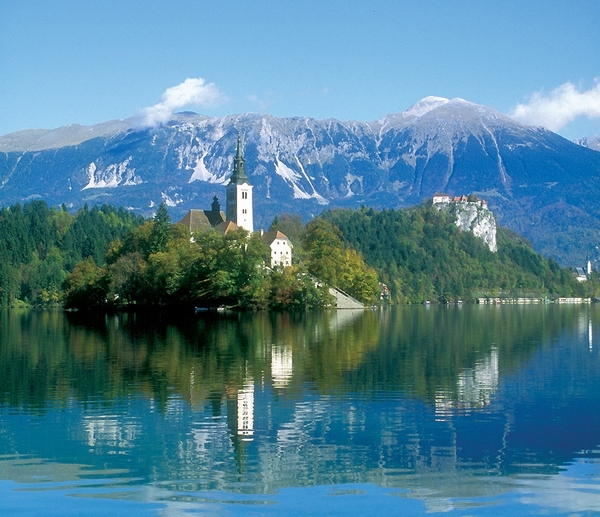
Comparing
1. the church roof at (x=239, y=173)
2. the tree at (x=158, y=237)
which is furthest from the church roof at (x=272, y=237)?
the church roof at (x=239, y=173)

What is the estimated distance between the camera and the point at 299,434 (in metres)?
24.3

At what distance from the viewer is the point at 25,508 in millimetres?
17984

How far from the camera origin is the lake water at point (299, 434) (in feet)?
60.8

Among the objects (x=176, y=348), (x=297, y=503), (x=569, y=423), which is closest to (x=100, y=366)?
(x=176, y=348)

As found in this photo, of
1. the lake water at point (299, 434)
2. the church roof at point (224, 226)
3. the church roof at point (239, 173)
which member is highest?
the church roof at point (239, 173)

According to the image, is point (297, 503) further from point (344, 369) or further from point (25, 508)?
point (344, 369)

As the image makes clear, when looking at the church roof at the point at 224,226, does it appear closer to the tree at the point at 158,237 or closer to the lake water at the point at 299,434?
the tree at the point at 158,237

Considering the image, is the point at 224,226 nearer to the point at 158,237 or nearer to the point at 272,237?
the point at 272,237

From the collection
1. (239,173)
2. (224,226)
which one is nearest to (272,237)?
(224,226)

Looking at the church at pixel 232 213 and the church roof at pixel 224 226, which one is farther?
the church at pixel 232 213

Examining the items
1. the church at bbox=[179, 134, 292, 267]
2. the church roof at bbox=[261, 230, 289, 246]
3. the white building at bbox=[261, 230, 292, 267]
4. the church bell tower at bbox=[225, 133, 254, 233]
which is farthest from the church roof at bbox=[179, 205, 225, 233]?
the white building at bbox=[261, 230, 292, 267]

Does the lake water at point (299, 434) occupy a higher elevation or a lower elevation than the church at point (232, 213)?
lower

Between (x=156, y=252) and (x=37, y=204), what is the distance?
85.6m

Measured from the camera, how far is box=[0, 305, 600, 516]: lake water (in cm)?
1853
